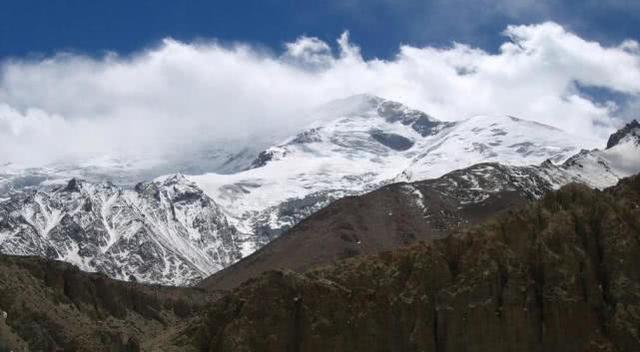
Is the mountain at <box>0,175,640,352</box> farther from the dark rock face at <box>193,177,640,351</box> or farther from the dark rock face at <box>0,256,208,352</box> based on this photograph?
the dark rock face at <box>0,256,208,352</box>

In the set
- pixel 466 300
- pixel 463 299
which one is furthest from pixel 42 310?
pixel 466 300

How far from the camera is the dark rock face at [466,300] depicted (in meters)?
66.3

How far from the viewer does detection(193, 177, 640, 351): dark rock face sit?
218 ft

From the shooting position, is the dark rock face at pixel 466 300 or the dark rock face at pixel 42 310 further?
the dark rock face at pixel 42 310

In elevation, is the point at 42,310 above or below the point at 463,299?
above

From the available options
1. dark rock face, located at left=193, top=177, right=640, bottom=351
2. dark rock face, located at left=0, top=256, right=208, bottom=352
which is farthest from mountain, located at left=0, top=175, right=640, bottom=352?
dark rock face, located at left=0, top=256, right=208, bottom=352

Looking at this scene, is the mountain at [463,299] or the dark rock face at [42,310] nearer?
the mountain at [463,299]

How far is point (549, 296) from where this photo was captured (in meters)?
66.9

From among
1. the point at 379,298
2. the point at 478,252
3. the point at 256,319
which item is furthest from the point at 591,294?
the point at 256,319

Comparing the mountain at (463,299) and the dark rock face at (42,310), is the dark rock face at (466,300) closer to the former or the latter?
the mountain at (463,299)

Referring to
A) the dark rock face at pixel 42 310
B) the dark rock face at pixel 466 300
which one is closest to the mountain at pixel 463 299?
the dark rock face at pixel 466 300

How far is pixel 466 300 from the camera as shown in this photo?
221ft

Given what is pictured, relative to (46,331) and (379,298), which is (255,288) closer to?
(379,298)

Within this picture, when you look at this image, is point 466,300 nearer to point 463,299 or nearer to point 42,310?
point 463,299
